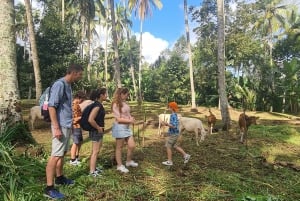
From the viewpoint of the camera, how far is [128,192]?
4.94 meters

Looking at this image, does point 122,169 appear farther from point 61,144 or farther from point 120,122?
point 61,144

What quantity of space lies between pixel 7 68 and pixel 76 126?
1866 mm

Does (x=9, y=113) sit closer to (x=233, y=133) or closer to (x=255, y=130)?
(x=233, y=133)

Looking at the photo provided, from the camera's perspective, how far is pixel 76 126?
6.69m

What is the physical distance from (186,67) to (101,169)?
3196 cm

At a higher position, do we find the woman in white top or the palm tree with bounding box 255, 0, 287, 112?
the palm tree with bounding box 255, 0, 287, 112

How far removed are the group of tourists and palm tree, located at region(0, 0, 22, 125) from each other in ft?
4.25

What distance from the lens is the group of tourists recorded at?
4.45 metres

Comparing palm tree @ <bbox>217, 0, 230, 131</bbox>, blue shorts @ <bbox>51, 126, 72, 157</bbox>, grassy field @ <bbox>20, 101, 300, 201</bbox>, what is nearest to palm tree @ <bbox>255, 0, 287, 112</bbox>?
palm tree @ <bbox>217, 0, 230, 131</bbox>

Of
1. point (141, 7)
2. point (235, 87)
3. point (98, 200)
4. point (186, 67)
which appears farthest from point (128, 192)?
point (186, 67)

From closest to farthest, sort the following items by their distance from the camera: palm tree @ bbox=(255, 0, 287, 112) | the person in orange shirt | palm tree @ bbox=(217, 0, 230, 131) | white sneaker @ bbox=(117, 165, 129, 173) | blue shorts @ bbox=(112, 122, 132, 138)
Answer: white sneaker @ bbox=(117, 165, 129, 173) < blue shorts @ bbox=(112, 122, 132, 138) < the person in orange shirt < palm tree @ bbox=(217, 0, 230, 131) < palm tree @ bbox=(255, 0, 287, 112)

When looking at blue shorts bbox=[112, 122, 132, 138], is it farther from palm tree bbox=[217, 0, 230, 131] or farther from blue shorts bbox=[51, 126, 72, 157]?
palm tree bbox=[217, 0, 230, 131]

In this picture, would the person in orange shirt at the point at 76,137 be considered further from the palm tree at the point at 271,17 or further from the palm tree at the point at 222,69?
the palm tree at the point at 271,17

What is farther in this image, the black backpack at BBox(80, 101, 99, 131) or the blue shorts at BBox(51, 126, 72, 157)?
the black backpack at BBox(80, 101, 99, 131)
